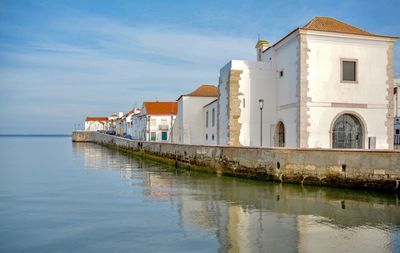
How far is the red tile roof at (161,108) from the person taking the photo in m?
55.4

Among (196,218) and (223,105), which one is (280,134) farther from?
(196,218)

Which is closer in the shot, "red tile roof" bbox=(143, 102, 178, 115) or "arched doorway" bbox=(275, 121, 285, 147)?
"arched doorway" bbox=(275, 121, 285, 147)

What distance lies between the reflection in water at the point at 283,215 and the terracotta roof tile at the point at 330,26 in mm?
9162

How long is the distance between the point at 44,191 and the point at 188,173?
8.42 meters

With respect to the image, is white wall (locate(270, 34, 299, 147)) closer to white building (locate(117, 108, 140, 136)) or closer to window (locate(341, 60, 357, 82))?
window (locate(341, 60, 357, 82))

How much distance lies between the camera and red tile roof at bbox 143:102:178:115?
55438 mm

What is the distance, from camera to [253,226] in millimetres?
9750

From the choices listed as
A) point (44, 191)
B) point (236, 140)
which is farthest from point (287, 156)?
point (44, 191)

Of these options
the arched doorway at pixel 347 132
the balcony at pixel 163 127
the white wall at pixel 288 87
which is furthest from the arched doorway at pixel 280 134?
the balcony at pixel 163 127

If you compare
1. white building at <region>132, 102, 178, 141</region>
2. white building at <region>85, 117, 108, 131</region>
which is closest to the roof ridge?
white building at <region>132, 102, 178, 141</region>

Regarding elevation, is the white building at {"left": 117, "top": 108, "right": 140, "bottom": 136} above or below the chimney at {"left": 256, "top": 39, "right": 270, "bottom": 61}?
below

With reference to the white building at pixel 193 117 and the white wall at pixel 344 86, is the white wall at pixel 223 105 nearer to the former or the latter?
the white wall at pixel 344 86

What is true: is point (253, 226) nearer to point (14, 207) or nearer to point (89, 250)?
point (89, 250)

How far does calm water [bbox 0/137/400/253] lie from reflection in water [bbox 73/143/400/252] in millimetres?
24
